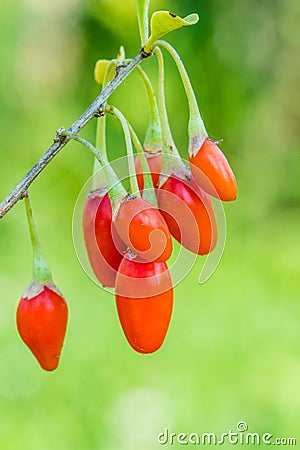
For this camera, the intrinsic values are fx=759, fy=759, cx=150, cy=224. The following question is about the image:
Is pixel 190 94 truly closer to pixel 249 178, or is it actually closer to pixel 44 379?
pixel 44 379

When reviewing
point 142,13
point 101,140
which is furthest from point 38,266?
point 142,13

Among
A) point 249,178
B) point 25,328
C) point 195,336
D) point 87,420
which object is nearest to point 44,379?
point 87,420

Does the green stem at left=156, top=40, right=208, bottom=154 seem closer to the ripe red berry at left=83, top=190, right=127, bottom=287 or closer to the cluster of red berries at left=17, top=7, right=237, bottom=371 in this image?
the cluster of red berries at left=17, top=7, right=237, bottom=371

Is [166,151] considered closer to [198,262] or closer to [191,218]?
[191,218]

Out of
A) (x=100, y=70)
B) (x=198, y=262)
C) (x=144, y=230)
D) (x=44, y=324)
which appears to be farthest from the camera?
(x=198, y=262)

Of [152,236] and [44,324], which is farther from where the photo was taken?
[44,324]

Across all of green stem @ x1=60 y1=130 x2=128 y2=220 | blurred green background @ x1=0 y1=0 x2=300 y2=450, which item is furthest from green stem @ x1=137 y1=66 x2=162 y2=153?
blurred green background @ x1=0 y1=0 x2=300 y2=450
